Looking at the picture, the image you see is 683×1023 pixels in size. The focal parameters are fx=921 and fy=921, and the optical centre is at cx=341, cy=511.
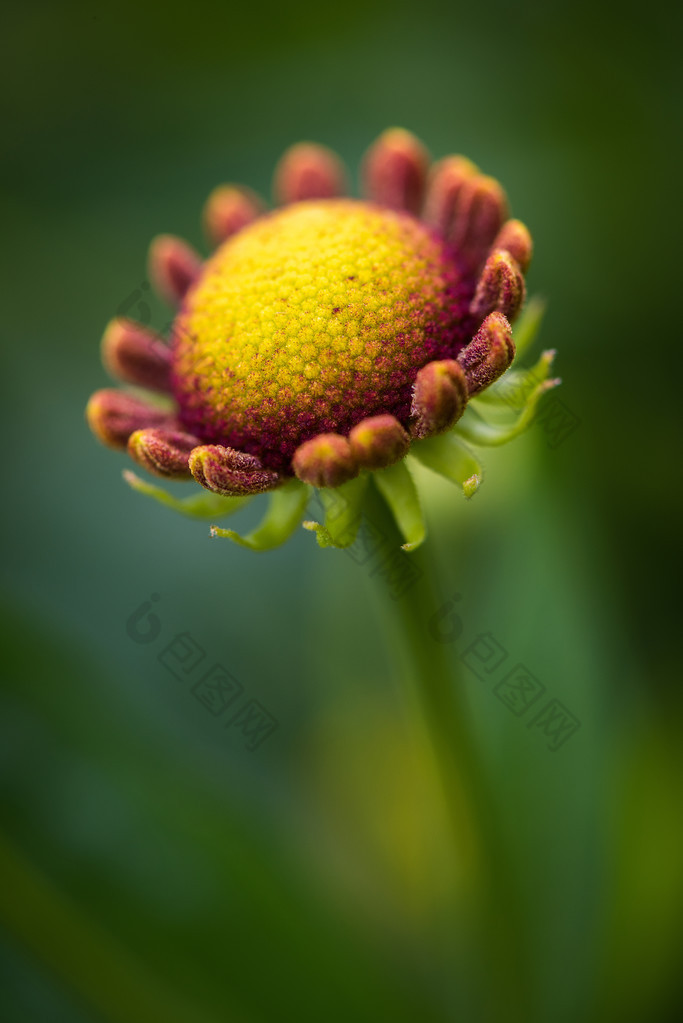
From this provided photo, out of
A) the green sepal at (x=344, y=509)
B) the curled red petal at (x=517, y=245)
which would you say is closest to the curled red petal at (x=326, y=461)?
the green sepal at (x=344, y=509)

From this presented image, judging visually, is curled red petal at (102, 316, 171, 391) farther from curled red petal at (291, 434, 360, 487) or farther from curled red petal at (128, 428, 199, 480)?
curled red petal at (291, 434, 360, 487)

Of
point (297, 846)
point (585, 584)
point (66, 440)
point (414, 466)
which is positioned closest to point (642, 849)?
point (585, 584)

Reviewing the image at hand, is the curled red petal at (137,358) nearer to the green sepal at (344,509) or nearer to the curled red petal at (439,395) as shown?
the green sepal at (344,509)

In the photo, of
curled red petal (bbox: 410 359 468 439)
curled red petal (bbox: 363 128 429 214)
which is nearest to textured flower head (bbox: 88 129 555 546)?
curled red petal (bbox: 410 359 468 439)

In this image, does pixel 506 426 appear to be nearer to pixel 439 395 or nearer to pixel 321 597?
pixel 439 395

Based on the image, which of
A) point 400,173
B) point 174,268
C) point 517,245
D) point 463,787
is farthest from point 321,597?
point 517,245

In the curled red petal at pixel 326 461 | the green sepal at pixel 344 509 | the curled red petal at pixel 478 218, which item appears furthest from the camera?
the curled red petal at pixel 478 218
